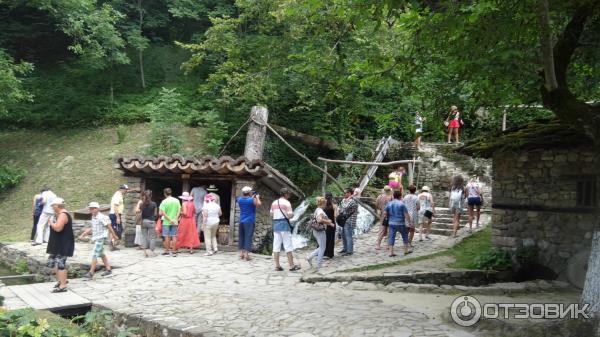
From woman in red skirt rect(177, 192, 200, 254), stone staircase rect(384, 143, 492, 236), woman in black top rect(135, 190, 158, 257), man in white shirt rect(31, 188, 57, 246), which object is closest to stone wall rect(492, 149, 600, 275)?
stone staircase rect(384, 143, 492, 236)

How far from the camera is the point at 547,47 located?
5.56m

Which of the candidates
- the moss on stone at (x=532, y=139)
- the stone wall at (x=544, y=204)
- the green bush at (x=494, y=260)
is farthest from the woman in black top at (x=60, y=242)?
the stone wall at (x=544, y=204)

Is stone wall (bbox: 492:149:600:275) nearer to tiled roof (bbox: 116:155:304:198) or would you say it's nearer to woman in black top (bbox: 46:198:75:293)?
tiled roof (bbox: 116:155:304:198)

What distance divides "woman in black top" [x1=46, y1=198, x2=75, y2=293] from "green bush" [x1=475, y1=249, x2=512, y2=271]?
25.5 feet

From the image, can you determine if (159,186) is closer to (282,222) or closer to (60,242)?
(282,222)

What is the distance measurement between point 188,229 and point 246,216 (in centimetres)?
219

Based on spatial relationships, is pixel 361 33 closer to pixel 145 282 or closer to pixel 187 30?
pixel 145 282

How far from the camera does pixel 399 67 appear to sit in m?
7.42

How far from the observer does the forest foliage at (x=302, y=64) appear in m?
6.24

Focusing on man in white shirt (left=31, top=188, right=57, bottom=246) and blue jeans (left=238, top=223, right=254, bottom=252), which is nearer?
blue jeans (left=238, top=223, right=254, bottom=252)

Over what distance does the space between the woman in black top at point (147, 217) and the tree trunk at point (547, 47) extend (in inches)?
342

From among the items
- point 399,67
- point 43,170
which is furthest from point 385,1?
point 43,170

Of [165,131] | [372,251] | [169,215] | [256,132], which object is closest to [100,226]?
[169,215]

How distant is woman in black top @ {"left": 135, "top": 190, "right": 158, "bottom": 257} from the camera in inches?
443
